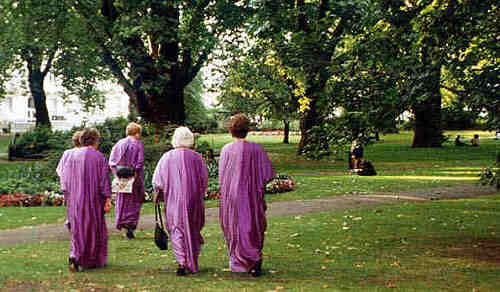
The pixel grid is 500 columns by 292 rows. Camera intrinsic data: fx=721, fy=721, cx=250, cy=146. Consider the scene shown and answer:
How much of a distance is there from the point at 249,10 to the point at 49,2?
22.2ft

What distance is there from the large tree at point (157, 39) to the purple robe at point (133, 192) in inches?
449

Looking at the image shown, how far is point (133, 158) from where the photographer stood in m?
11.7

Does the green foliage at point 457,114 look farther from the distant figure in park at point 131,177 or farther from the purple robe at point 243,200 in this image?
the distant figure in park at point 131,177

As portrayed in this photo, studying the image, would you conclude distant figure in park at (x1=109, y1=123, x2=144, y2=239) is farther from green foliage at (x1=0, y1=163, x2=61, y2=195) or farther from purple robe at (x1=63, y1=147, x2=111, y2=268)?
green foliage at (x1=0, y1=163, x2=61, y2=195)

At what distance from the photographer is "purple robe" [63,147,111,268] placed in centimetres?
883

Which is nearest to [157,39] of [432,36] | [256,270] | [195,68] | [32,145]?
[195,68]

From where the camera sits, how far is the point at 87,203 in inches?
351

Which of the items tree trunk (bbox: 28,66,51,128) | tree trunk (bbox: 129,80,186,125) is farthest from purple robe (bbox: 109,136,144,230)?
tree trunk (bbox: 28,66,51,128)

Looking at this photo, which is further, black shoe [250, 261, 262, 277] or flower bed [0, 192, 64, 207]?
flower bed [0, 192, 64, 207]

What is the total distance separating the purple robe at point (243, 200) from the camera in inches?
330

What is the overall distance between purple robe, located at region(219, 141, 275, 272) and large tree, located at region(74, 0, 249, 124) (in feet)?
48.5

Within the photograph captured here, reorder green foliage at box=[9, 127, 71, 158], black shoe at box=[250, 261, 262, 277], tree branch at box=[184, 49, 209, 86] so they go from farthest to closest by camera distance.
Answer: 1. green foliage at box=[9, 127, 71, 158]
2. tree branch at box=[184, 49, 209, 86]
3. black shoe at box=[250, 261, 262, 277]

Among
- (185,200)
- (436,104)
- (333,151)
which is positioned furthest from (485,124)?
(185,200)

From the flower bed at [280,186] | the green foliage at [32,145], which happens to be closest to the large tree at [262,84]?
the flower bed at [280,186]
